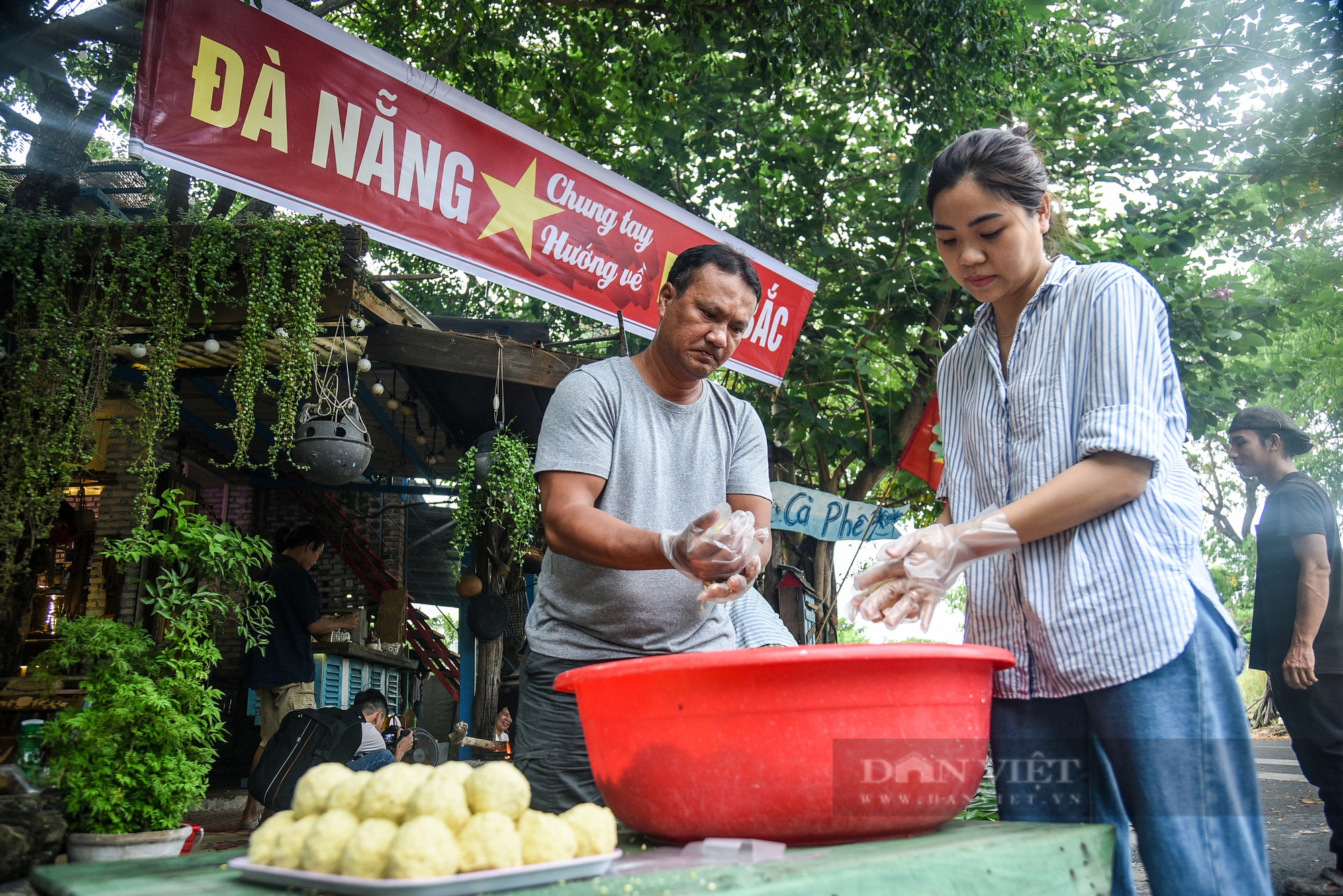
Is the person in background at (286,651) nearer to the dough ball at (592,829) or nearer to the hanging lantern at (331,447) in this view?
the hanging lantern at (331,447)

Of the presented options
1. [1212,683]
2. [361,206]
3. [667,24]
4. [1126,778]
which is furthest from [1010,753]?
[667,24]

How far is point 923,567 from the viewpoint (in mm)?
1521

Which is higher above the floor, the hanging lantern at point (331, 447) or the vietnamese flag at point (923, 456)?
the vietnamese flag at point (923, 456)

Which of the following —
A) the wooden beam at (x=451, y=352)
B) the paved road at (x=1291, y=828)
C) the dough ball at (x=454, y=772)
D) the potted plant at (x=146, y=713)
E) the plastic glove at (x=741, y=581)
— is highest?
the wooden beam at (x=451, y=352)

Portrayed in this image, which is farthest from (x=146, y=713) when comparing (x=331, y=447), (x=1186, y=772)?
(x=1186, y=772)

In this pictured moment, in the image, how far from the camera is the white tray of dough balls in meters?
0.92

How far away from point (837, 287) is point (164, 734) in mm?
6367

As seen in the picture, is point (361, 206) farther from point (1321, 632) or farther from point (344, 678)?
point (344, 678)

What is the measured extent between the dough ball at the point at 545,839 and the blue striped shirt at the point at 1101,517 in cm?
89

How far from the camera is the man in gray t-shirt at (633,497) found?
1922 millimetres

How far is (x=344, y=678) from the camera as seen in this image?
9.93m

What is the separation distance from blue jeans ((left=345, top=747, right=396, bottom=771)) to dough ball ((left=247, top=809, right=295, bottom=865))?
5.49 metres

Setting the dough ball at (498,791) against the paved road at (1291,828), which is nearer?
the dough ball at (498,791)

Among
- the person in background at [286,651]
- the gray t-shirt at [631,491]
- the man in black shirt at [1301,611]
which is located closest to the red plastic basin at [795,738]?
the gray t-shirt at [631,491]
